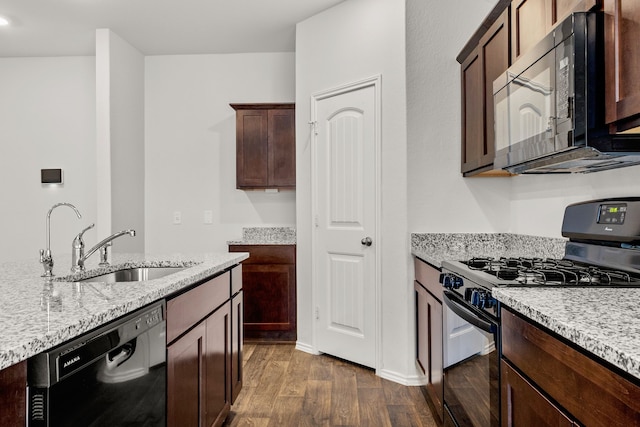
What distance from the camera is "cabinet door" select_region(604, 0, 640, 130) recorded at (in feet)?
3.89

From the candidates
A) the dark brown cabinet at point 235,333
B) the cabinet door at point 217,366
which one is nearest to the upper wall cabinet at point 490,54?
the dark brown cabinet at point 235,333

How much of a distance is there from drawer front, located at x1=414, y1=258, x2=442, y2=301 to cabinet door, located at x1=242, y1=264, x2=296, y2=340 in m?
1.26

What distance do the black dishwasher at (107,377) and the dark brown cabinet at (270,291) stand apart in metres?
2.20

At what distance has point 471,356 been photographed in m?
1.54

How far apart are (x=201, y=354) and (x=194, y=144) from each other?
2.89 m

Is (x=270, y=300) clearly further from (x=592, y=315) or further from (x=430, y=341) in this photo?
(x=592, y=315)

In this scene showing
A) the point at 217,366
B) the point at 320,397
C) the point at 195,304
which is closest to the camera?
the point at 195,304

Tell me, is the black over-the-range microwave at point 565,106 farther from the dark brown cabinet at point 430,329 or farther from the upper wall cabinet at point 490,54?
the dark brown cabinet at point 430,329

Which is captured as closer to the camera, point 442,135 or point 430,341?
point 430,341

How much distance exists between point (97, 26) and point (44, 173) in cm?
158

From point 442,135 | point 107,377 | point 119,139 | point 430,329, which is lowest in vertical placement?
point 430,329

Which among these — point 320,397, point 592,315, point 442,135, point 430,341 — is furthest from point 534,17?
point 320,397

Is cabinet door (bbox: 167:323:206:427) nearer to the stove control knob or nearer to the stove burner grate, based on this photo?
the stove control knob

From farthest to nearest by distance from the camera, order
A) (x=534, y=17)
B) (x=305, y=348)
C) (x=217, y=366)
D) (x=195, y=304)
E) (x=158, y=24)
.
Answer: (x=158, y=24)
(x=305, y=348)
(x=217, y=366)
(x=534, y=17)
(x=195, y=304)
